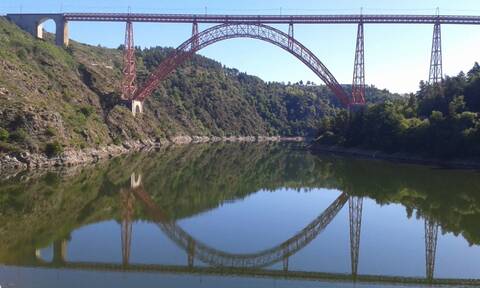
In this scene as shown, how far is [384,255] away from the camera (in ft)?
41.7

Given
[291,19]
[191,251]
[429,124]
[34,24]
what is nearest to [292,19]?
[291,19]

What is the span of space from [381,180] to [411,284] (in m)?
19.0

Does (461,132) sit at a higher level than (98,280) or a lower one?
higher

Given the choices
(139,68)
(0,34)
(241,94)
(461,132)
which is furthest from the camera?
(241,94)

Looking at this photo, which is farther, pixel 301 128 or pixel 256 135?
pixel 301 128

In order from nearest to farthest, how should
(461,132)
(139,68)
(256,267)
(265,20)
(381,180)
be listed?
(256,267) → (381,180) → (461,132) → (265,20) → (139,68)

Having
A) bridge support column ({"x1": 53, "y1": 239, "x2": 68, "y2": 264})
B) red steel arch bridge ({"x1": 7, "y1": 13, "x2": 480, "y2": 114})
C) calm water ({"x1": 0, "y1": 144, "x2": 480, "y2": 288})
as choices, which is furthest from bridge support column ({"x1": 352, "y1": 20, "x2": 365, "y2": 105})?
bridge support column ({"x1": 53, "y1": 239, "x2": 68, "y2": 264})

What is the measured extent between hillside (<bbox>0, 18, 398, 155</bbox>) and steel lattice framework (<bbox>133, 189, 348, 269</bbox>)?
18909mm

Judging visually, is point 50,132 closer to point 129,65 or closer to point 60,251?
point 129,65

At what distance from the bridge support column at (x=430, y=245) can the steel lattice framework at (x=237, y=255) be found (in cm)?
302

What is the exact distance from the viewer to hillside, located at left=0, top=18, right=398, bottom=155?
110 ft

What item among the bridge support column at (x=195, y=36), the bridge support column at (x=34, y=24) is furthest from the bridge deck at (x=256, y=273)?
the bridge support column at (x=34, y=24)

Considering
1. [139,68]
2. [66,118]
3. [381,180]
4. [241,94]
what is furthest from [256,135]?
[381,180]

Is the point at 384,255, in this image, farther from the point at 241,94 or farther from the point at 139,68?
the point at 241,94
